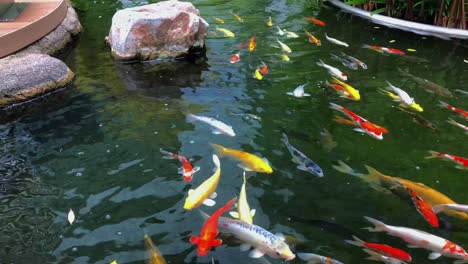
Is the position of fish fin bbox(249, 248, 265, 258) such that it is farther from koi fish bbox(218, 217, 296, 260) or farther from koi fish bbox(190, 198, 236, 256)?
koi fish bbox(190, 198, 236, 256)

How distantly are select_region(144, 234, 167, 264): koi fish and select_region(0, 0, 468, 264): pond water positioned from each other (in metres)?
0.04

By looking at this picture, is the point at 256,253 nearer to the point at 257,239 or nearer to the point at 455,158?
the point at 257,239

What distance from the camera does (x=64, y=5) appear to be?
26.2ft

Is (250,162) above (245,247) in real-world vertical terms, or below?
above

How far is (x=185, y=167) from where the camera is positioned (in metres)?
4.15

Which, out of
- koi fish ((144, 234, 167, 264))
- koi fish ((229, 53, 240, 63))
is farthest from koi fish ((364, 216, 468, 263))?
koi fish ((229, 53, 240, 63))

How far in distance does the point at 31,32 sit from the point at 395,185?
5.45m

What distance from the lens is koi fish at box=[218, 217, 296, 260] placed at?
303 cm

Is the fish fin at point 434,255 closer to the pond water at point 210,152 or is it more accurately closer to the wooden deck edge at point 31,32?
the pond water at point 210,152

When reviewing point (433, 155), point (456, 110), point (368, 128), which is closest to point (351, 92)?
point (368, 128)

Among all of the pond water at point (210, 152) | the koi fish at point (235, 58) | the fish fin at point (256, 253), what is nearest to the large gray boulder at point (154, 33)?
the pond water at point (210, 152)

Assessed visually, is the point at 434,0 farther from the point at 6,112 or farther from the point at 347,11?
the point at 6,112

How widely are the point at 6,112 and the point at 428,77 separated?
5406 millimetres

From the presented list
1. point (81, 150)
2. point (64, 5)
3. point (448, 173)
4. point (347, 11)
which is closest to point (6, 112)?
point (81, 150)
